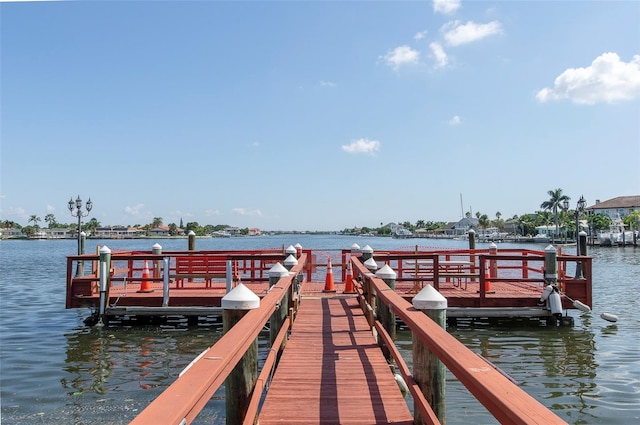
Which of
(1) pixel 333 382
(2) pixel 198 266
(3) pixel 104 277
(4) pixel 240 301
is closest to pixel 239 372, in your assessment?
(4) pixel 240 301

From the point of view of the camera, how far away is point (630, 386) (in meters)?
8.14

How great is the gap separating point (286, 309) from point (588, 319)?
10.8 meters

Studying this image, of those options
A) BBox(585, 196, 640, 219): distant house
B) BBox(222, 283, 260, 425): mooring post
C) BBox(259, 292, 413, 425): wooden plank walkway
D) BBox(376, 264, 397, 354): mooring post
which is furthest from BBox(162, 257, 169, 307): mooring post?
BBox(585, 196, 640, 219): distant house

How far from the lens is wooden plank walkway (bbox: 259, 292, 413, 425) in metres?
4.26

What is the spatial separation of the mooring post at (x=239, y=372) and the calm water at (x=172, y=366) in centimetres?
342

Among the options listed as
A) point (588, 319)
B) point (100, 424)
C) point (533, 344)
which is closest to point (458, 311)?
point (533, 344)

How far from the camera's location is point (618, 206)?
11881 centimetres

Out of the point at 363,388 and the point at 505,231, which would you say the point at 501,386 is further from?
the point at 505,231

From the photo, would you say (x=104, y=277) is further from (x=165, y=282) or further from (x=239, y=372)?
(x=239, y=372)

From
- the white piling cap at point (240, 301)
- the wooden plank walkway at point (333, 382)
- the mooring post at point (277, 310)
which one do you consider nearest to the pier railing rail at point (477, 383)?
the wooden plank walkway at point (333, 382)

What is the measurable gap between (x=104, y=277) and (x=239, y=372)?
9604 mm

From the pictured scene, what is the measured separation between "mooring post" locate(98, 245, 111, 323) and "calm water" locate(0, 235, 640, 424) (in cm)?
61

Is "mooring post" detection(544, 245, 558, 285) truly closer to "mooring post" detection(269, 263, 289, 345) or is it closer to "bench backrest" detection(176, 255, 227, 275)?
"mooring post" detection(269, 263, 289, 345)

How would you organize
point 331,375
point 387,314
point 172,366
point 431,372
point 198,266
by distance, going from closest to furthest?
point 431,372, point 331,375, point 387,314, point 172,366, point 198,266
